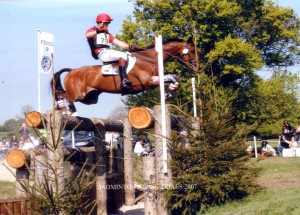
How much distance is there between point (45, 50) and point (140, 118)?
11.0ft

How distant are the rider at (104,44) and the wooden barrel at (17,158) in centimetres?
184

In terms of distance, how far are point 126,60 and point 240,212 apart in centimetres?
290

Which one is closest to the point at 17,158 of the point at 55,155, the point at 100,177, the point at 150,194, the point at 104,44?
the point at 100,177

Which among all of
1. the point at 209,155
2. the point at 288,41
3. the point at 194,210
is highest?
the point at 288,41

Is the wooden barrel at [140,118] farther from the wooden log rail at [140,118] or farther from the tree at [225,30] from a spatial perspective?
the tree at [225,30]

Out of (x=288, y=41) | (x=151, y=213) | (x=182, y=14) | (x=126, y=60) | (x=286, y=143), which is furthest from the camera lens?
(x=288, y=41)

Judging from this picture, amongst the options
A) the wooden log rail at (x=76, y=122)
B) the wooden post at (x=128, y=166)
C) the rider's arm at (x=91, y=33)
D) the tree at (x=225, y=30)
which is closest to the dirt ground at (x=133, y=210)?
the wooden post at (x=128, y=166)

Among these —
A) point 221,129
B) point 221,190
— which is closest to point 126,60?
point 221,129

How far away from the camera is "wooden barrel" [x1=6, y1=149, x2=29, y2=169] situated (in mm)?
8977

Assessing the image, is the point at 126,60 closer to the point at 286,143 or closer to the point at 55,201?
the point at 55,201

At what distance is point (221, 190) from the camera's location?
31.2 feet

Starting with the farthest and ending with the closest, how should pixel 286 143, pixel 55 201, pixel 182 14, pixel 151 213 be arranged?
pixel 182 14, pixel 286 143, pixel 151 213, pixel 55 201

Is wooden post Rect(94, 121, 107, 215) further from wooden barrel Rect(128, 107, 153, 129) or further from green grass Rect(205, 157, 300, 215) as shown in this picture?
green grass Rect(205, 157, 300, 215)

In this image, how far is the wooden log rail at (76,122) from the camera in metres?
8.34
